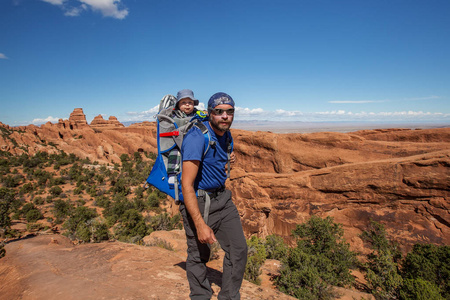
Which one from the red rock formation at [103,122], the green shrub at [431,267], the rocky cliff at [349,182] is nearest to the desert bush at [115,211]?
the rocky cliff at [349,182]

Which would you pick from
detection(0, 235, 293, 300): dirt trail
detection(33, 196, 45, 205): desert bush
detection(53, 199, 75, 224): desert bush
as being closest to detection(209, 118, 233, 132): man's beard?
detection(0, 235, 293, 300): dirt trail

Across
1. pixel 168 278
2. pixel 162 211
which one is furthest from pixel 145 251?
pixel 162 211

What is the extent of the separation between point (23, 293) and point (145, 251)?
2.20 m

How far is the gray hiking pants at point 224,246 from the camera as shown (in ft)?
7.78

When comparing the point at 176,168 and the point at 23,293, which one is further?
the point at 23,293

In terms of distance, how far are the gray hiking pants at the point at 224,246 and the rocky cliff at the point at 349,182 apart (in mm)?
8284

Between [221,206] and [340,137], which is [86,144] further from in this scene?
[221,206]

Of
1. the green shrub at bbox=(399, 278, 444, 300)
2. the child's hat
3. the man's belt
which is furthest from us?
the green shrub at bbox=(399, 278, 444, 300)

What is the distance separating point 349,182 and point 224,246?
28.0 feet

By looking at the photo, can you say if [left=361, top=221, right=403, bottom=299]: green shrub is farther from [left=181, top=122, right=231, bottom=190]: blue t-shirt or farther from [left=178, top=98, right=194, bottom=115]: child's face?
[left=178, top=98, right=194, bottom=115]: child's face

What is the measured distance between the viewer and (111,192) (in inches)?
896

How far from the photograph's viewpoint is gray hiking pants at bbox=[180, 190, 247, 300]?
237cm

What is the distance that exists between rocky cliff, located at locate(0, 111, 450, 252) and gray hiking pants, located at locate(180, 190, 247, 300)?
828 cm

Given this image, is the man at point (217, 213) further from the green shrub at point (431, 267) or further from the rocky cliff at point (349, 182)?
the rocky cliff at point (349, 182)
